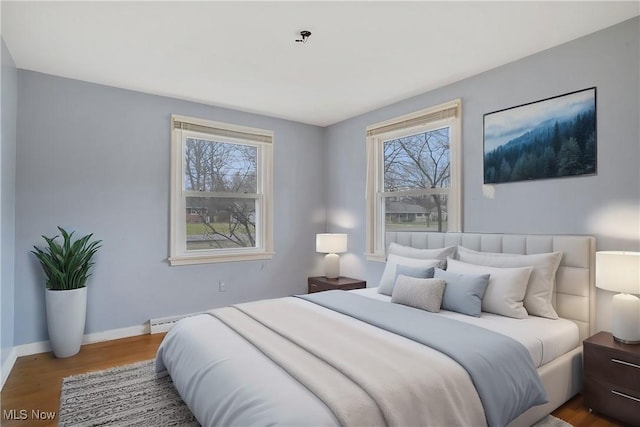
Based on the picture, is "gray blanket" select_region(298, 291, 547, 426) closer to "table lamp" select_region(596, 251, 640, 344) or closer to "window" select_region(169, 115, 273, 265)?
"table lamp" select_region(596, 251, 640, 344)

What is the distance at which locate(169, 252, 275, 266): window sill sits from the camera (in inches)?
154

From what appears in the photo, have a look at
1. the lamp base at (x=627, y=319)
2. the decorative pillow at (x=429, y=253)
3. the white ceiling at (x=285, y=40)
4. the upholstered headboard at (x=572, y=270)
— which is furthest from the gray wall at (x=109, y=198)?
the lamp base at (x=627, y=319)

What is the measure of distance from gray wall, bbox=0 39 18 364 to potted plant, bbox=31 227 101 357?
0.81 feet

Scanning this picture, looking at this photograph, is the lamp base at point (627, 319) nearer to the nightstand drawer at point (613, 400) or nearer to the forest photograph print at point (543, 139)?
the nightstand drawer at point (613, 400)

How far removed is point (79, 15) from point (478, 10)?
2.61 meters

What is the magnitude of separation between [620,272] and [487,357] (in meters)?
1.11

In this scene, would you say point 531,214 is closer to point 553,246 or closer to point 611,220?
point 553,246

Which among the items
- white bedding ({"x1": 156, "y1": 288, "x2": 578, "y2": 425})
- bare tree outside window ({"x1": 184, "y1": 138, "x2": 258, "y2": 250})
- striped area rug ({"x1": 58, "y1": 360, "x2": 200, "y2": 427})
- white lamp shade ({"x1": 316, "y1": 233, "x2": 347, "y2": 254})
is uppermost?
bare tree outside window ({"x1": 184, "y1": 138, "x2": 258, "y2": 250})

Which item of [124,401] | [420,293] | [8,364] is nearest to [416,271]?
[420,293]

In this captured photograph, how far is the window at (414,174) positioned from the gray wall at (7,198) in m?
3.44

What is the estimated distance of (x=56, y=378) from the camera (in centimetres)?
269

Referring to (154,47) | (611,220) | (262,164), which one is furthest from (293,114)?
(611,220)

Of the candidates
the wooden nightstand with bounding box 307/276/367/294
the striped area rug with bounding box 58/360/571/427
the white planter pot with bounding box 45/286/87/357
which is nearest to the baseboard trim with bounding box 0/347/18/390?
the white planter pot with bounding box 45/286/87/357

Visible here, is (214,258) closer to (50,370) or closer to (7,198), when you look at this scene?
(50,370)
